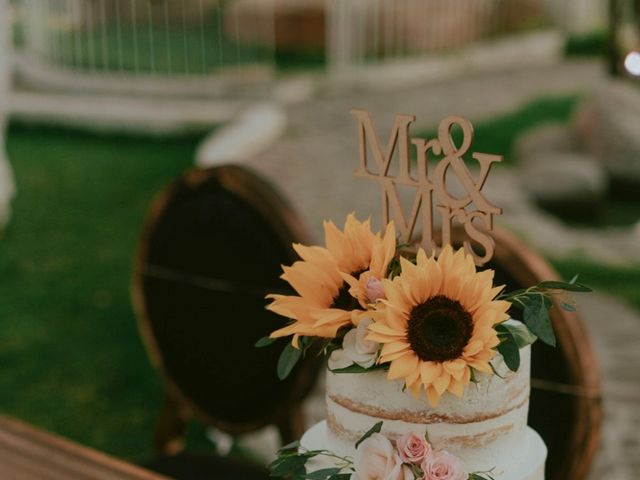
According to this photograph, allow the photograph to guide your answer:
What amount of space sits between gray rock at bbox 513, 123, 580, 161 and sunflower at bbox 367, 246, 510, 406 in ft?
15.6

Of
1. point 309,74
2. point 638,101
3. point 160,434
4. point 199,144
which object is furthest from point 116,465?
point 309,74

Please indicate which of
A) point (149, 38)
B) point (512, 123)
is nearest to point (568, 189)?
point (512, 123)

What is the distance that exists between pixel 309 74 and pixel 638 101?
300cm

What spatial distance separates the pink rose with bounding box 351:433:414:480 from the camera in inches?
34.9

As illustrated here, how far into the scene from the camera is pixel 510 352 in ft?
3.08

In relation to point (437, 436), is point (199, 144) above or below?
below

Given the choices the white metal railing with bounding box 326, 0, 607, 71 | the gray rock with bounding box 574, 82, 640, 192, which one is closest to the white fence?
the white metal railing with bounding box 326, 0, 607, 71

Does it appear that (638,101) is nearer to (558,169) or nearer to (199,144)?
(558,169)

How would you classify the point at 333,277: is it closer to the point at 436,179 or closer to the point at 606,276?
the point at 436,179

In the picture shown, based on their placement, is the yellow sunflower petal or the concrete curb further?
the concrete curb

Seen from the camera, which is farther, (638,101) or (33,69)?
(33,69)

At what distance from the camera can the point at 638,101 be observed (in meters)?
5.39

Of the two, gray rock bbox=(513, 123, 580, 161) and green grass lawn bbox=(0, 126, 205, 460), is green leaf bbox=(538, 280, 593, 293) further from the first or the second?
gray rock bbox=(513, 123, 580, 161)

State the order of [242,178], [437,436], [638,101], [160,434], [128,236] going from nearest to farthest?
1. [437,436]
2. [242,178]
3. [160,434]
4. [128,236]
5. [638,101]
